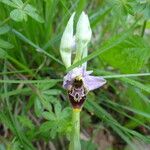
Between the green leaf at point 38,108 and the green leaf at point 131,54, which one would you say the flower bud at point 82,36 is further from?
the green leaf at point 131,54

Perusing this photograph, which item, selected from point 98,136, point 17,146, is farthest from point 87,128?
point 17,146

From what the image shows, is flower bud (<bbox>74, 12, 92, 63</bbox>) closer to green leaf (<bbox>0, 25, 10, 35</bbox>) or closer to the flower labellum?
the flower labellum

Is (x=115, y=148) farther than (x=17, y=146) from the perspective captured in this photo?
Yes

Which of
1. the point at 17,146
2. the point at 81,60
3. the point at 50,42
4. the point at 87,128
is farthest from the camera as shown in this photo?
the point at 87,128

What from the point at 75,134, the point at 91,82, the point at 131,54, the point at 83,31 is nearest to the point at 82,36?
the point at 83,31

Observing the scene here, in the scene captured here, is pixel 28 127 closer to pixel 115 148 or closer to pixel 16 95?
pixel 16 95

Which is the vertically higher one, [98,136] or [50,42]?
[50,42]

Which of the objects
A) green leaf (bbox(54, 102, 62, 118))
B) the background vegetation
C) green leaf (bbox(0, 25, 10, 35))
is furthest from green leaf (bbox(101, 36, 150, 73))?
green leaf (bbox(0, 25, 10, 35))

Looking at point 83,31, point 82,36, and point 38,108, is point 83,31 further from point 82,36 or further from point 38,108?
point 38,108

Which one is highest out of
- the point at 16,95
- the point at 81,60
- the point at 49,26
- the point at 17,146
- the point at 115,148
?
the point at 49,26
